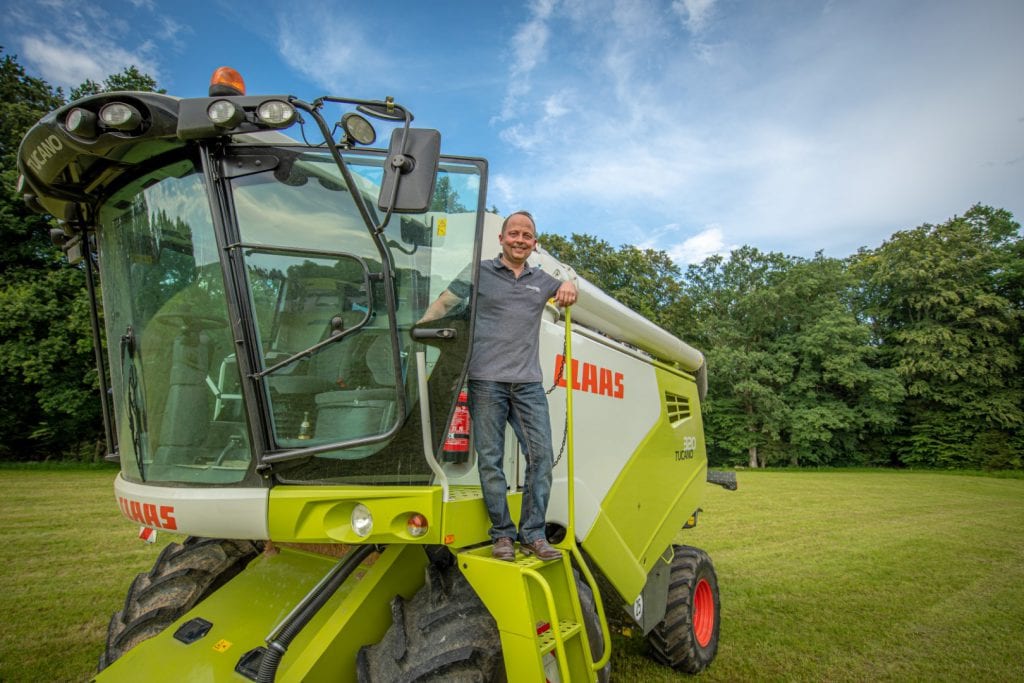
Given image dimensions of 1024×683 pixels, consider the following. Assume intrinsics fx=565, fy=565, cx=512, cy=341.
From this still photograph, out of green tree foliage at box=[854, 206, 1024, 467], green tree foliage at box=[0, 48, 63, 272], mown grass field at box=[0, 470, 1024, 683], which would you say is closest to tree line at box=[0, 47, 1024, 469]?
green tree foliage at box=[854, 206, 1024, 467]

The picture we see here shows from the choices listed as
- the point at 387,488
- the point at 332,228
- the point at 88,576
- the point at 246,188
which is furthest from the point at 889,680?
the point at 88,576

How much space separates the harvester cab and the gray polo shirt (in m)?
0.11

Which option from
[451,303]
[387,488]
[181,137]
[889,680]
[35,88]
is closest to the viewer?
[181,137]

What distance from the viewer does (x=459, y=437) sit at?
2.55 m

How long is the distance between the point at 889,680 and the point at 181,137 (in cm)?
539

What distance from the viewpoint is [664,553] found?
4.25 m

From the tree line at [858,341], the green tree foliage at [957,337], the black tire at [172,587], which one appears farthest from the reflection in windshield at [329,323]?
the green tree foliage at [957,337]

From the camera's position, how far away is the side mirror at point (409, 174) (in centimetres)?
202

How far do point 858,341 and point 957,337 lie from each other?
452 centimetres

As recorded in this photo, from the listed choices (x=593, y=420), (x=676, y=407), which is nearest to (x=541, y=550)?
(x=593, y=420)

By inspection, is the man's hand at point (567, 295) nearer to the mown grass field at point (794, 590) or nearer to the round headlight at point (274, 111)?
the round headlight at point (274, 111)

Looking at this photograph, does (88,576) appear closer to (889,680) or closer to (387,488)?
(387,488)

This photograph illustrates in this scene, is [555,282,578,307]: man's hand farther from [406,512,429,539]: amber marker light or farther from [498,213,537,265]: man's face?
[406,512,429,539]: amber marker light

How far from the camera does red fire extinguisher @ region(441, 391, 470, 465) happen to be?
99.2 inches
